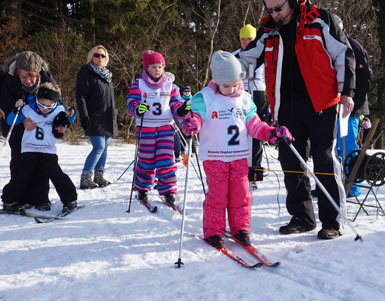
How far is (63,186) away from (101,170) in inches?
56.1

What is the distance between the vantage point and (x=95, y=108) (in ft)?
17.3

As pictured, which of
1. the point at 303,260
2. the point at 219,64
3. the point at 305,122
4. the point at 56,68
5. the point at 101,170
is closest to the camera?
the point at 303,260

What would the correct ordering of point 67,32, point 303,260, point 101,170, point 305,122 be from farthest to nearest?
point 67,32 < point 101,170 < point 305,122 < point 303,260

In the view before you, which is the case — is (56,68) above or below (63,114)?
above

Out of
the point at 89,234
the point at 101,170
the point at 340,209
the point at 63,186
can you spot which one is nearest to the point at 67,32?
the point at 101,170

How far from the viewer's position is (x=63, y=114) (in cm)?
394

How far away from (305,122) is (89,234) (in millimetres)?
2234

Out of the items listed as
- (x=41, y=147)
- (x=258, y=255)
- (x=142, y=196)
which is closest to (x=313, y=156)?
(x=258, y=255)

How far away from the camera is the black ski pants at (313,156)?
2.88 metres

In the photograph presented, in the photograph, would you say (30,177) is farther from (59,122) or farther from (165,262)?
(165,262)

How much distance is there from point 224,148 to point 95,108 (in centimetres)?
304

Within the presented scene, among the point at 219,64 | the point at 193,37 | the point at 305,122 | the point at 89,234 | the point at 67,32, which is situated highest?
the point at 193,37

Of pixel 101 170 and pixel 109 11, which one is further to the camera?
pixel 109 11

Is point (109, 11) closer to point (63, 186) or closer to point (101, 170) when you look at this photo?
point (101, 170)
